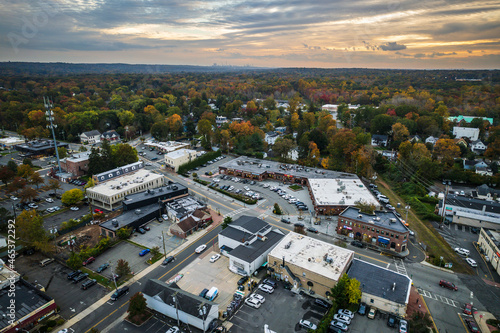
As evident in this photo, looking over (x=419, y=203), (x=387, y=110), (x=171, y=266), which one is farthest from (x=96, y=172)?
(x=387, y=110)

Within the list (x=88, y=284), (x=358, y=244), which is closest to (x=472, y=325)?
(x=358, y=244)

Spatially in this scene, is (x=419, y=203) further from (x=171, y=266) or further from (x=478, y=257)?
(x=171, y=266)

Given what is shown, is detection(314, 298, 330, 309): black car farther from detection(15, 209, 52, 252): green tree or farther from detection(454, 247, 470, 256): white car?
detection(15, 209, 52, 252): green tree

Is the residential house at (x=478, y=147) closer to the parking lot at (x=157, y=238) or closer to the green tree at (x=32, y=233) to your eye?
the parking lot at (x=157, y=238)

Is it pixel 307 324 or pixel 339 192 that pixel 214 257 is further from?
pixel 339 192

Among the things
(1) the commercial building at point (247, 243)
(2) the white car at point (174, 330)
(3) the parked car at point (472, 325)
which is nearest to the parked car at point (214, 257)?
(1) the commercial building at point (247, 243)
